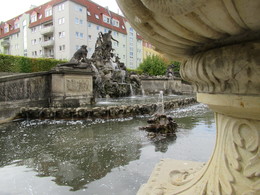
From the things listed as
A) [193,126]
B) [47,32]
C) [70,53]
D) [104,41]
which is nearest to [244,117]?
[193,126]

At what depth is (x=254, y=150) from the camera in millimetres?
1171

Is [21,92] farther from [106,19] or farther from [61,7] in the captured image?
[106,19]

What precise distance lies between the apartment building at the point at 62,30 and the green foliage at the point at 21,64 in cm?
1890

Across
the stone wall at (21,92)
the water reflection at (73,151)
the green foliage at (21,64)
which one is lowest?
the water reflection at (73,151)

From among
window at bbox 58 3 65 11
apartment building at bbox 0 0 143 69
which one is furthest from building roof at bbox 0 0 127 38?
window at bbox 58 3 65 11

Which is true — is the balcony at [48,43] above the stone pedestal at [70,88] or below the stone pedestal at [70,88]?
above

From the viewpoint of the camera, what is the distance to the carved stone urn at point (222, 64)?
889mm

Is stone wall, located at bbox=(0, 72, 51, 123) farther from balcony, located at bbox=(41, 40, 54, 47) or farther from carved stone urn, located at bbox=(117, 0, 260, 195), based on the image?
balcony, located at bbox=(41, 40, 54, 47)

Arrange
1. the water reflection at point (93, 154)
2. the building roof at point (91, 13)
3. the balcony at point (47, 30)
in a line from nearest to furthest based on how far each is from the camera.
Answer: the water reflection at point (93, 154) → the balcony at point (47, 30) → the building roof at point (91, 13)

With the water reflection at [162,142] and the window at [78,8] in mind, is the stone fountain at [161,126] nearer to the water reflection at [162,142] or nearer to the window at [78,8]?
the water reflection at [162,142]

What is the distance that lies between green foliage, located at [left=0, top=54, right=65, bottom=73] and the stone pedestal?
377 inches

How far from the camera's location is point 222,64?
1119mm

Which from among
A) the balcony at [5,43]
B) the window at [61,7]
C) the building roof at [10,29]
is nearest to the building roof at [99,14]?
the window at [61,7]

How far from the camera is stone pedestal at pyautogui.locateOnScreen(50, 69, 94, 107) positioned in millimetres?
8375
